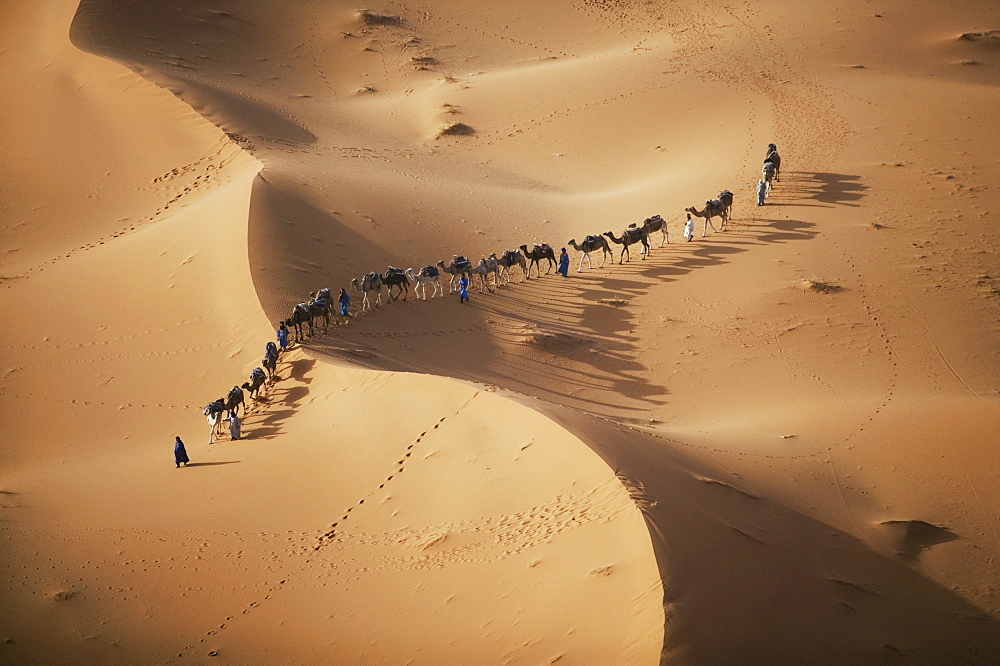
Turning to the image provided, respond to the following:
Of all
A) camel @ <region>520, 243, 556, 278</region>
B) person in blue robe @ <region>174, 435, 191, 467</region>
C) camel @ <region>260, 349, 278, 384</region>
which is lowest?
person in blue robe @ <region>174, 435, 191, 467</region>

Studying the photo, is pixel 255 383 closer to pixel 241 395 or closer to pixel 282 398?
pixel 282 398

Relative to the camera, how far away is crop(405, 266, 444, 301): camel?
22.5 m

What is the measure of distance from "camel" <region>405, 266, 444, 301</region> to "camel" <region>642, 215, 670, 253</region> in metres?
5.93

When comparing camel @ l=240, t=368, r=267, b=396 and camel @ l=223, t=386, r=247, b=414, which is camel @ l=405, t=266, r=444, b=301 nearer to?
camel @ l=240, t=368, r=267, b=396

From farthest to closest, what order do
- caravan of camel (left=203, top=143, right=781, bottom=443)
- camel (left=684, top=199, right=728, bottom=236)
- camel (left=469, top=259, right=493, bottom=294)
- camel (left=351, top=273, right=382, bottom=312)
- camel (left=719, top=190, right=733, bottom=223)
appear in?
camel (left=719, top=190, right=733, bottom=223), camel (left=684, top=199, right=728, bottom=236), camel (left=469, top=259, right=493, bottom=294), camel (left=351, top=273, right=382, bottom=312), caravan of camel (left=203, top=143, right=781, bottom=443)

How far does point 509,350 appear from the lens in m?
20.8

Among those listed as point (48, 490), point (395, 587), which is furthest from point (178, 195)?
point (395, 587)

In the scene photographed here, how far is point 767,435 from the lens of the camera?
16031 mm

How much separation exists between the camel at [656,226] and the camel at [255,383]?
11.5m

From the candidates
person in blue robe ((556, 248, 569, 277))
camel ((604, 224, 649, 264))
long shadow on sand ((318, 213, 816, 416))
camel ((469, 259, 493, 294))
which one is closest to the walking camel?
long shadow on sand ((318, 213, 816, 416))

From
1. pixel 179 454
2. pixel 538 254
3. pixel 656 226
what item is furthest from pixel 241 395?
pixel 656 226

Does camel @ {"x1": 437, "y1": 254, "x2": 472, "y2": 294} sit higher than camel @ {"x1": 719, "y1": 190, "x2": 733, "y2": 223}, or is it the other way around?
camel @ {"x1": 719, "y1": 190, "x2": 733, "y2": 223}

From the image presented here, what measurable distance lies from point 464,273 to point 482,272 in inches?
20.6

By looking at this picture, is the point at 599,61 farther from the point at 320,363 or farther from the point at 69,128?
the point at 320,363
